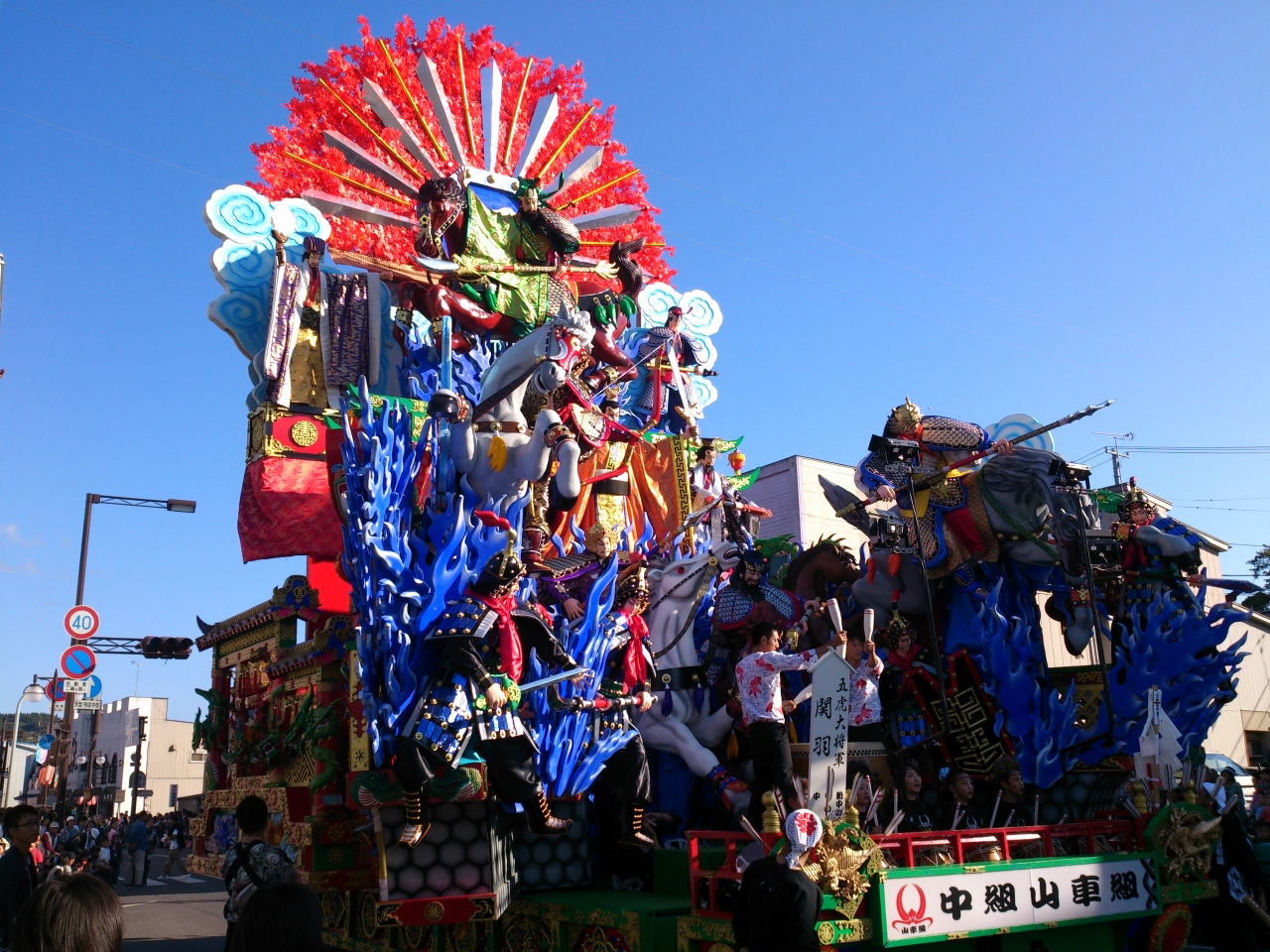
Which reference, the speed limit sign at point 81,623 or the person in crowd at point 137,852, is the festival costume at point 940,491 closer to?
the speed limit sign at point 81,623

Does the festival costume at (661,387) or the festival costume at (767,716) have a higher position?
the festival costume at (661,387)

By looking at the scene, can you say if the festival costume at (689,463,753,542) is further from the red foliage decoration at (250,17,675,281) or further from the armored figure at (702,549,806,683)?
the red foliage decoration at (250,17,675,281)

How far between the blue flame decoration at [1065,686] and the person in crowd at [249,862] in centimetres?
671

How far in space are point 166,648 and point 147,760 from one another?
854 inches

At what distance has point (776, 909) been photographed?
4.73 metres

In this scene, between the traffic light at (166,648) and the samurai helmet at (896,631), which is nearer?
the samurai helmet at (896,631)

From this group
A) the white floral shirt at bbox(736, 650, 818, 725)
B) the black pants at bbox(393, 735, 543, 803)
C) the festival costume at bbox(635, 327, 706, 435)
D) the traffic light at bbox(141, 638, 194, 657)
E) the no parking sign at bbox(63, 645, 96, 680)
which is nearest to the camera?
the black pants at bbox(393, 735, 543, 803)

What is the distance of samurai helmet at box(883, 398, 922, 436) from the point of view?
34.2 ft

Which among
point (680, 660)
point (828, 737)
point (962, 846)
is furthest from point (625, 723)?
point (962, 846)

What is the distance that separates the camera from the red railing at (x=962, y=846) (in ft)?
19.9

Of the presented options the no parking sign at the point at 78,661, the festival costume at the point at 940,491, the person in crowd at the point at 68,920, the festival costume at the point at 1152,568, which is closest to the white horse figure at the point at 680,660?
the festival costume at the point at 940,491

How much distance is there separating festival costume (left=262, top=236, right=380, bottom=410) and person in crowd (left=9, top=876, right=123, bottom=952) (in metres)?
8.42

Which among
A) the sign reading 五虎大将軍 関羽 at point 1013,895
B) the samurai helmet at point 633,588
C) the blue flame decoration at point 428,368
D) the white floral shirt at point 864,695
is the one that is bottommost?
the sign reading 五虎大将軍 関羽 at point 1013,895

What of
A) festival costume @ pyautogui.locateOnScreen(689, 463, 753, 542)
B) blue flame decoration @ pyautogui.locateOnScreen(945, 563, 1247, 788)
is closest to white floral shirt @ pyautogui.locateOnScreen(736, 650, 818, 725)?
blue flame decoration @ pyautogui.locateOnScreen(945, 563, 1247, 788)
